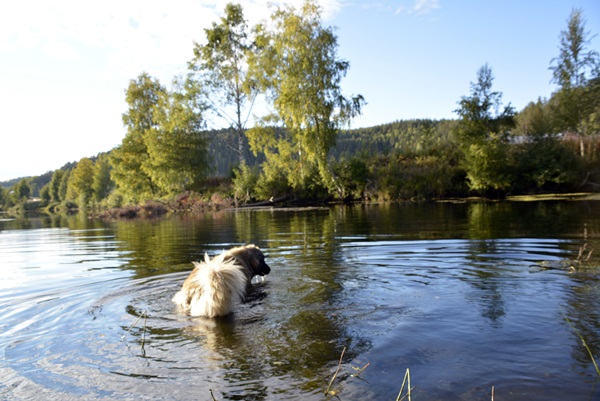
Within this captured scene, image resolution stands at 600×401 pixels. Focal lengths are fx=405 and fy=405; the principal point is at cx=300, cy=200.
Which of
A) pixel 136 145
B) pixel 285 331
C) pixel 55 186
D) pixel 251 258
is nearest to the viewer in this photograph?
pixel 285 331

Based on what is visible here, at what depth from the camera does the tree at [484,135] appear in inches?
1240

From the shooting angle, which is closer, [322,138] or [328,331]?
[328,331]

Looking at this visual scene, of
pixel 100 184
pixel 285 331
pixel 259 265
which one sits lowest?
pixel 285 331

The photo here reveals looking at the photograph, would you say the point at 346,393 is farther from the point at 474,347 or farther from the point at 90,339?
the point at 90,339

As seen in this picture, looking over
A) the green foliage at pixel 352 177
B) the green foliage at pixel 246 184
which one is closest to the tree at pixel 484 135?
the green foliage at pixel 352 177

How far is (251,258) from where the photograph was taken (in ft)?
26.9

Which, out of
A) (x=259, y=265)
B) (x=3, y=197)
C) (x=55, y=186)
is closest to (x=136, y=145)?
(x=259, y=265)

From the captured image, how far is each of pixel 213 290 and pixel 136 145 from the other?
4911 cm

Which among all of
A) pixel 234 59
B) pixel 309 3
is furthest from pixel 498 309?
pixel 234 59

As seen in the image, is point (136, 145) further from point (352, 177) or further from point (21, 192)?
point (21, 192)

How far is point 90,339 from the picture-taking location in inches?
203

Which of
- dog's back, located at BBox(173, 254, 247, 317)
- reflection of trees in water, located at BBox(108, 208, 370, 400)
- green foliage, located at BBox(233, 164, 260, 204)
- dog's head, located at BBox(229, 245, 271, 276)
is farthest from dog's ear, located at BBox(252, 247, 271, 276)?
green foliage, located at BBox(233, 164, 260, 204)

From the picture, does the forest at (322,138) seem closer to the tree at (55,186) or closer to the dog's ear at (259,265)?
the dog's ear at (259,265)

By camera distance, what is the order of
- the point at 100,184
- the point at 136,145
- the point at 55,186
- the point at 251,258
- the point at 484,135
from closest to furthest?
the point at 251,258 → the point at 484,135 → the point at 136,145 → the point at 100,184 → the point at 55,186
